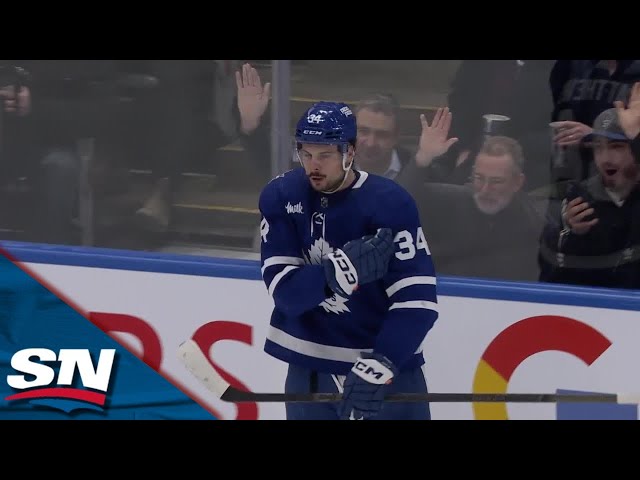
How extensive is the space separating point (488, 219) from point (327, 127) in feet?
3.16

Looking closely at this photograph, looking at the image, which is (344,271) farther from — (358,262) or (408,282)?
(408,282)

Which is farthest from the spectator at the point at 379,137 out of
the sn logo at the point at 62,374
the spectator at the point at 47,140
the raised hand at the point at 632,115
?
the sn logo at the point at 62,374

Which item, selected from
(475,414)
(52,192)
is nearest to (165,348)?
(52,192)

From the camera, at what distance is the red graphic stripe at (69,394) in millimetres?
4332

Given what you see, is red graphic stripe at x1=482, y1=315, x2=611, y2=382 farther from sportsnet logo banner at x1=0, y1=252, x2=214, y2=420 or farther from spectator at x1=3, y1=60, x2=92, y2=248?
spectator at x1=3, y1=60, x2=92, y2=248

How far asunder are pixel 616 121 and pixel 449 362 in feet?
3.14

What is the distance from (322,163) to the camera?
133 inches

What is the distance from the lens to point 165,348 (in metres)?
4.25

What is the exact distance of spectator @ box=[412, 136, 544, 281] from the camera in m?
4.08

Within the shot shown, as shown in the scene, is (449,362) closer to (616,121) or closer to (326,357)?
(326,357)

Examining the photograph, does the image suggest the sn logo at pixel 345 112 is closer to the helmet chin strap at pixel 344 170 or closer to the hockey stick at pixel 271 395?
the helmet chin strap at pixel 344 170

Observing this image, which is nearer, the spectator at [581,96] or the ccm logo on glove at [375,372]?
the ccm logo on glove at [375,372]

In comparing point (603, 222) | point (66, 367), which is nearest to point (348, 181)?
point (603, 222)
